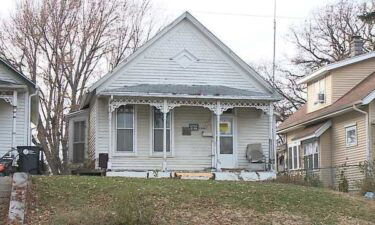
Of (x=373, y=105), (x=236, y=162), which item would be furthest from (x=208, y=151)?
(x=373, y=105)

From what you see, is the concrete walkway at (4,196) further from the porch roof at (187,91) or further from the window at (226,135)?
the window at (226,135)

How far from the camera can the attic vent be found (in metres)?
25.0

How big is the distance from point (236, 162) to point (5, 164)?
364 inches

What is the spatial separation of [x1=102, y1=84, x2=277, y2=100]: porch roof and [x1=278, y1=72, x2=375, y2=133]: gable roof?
3595 millimetres

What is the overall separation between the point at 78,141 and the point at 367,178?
1289 cm

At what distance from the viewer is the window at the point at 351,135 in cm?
2650

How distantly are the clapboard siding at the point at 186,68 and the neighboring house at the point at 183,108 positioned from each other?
4 cm

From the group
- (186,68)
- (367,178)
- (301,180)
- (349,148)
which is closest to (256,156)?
(301,180)

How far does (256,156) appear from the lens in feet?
81.7

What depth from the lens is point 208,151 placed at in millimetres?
25016

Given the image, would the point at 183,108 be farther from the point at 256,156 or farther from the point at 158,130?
the point at 256,156

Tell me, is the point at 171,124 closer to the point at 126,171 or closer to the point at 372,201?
the point at 126,171

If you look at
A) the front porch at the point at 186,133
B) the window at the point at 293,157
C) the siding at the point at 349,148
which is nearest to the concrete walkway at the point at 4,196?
the front porch at the point at 186,133

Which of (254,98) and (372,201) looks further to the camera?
(254,98)
